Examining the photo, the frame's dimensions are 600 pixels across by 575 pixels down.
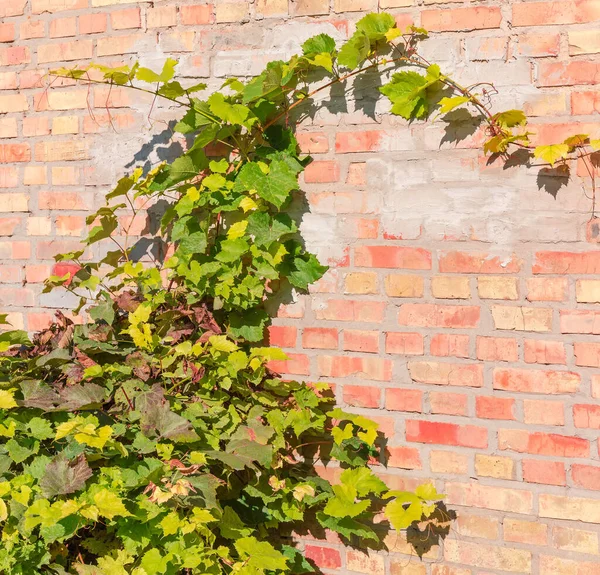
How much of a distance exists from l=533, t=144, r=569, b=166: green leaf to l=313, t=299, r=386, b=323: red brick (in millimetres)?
616

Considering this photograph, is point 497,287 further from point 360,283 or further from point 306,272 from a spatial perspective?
point 306,272

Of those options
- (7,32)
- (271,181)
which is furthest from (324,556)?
(7,32)

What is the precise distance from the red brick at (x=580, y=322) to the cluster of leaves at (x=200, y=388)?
2.01ft

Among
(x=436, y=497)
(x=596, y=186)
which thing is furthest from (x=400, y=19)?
(x=436, y=497)

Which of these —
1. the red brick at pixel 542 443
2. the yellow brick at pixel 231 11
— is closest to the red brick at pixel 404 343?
the red brick at pixel 542 443

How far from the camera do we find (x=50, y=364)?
1.92m

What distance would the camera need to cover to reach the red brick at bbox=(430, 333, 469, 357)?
1944mm

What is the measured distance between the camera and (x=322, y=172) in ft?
6.73

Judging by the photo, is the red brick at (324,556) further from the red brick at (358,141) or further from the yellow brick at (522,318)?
the red brick at (358,141)

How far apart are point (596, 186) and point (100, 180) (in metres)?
1.57

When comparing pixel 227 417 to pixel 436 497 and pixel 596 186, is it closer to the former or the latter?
pixel 436 497

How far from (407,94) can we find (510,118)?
0.99 feet

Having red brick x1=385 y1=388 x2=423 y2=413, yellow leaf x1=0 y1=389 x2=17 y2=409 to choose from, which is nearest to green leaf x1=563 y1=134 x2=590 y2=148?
red brick x1=385 y1=388 x2=423 y2=413

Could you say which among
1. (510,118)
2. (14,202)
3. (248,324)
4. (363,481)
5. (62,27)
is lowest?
(363,481)
